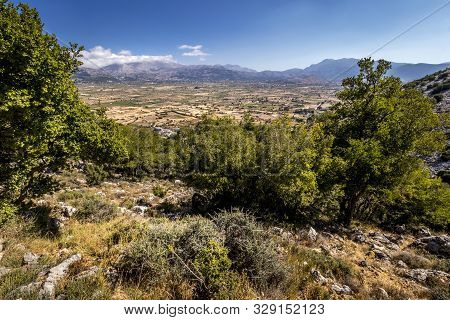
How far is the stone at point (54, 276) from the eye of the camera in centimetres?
565

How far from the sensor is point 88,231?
32.8 feet

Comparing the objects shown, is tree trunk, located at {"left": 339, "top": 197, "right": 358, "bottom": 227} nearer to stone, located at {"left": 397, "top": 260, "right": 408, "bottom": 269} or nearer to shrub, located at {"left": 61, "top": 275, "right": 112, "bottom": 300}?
stone, located at {"left": 397, "top": 260, "right": 408, "bottom": 269}

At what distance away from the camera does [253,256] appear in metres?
7.32

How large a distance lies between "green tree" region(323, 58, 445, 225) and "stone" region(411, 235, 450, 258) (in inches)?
136

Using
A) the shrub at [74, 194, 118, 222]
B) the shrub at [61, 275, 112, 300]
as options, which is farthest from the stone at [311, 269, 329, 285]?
the shrub at [74, 194, 118, 222]

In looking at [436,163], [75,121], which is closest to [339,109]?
[75,121]

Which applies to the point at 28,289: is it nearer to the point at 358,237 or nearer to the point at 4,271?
the point at 4,271

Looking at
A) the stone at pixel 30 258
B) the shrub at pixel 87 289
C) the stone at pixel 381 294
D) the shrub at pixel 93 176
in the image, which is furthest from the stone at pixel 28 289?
the shrub at pixel 93 176

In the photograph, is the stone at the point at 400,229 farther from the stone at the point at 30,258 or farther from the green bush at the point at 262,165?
the stone at the point at 30,258

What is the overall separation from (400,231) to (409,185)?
320 centimetres

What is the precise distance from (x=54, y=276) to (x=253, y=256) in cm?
505

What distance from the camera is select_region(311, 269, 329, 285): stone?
7.97 metres

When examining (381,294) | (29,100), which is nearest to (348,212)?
(381,294)

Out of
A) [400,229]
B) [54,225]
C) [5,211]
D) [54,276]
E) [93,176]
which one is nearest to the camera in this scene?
[54,276]
